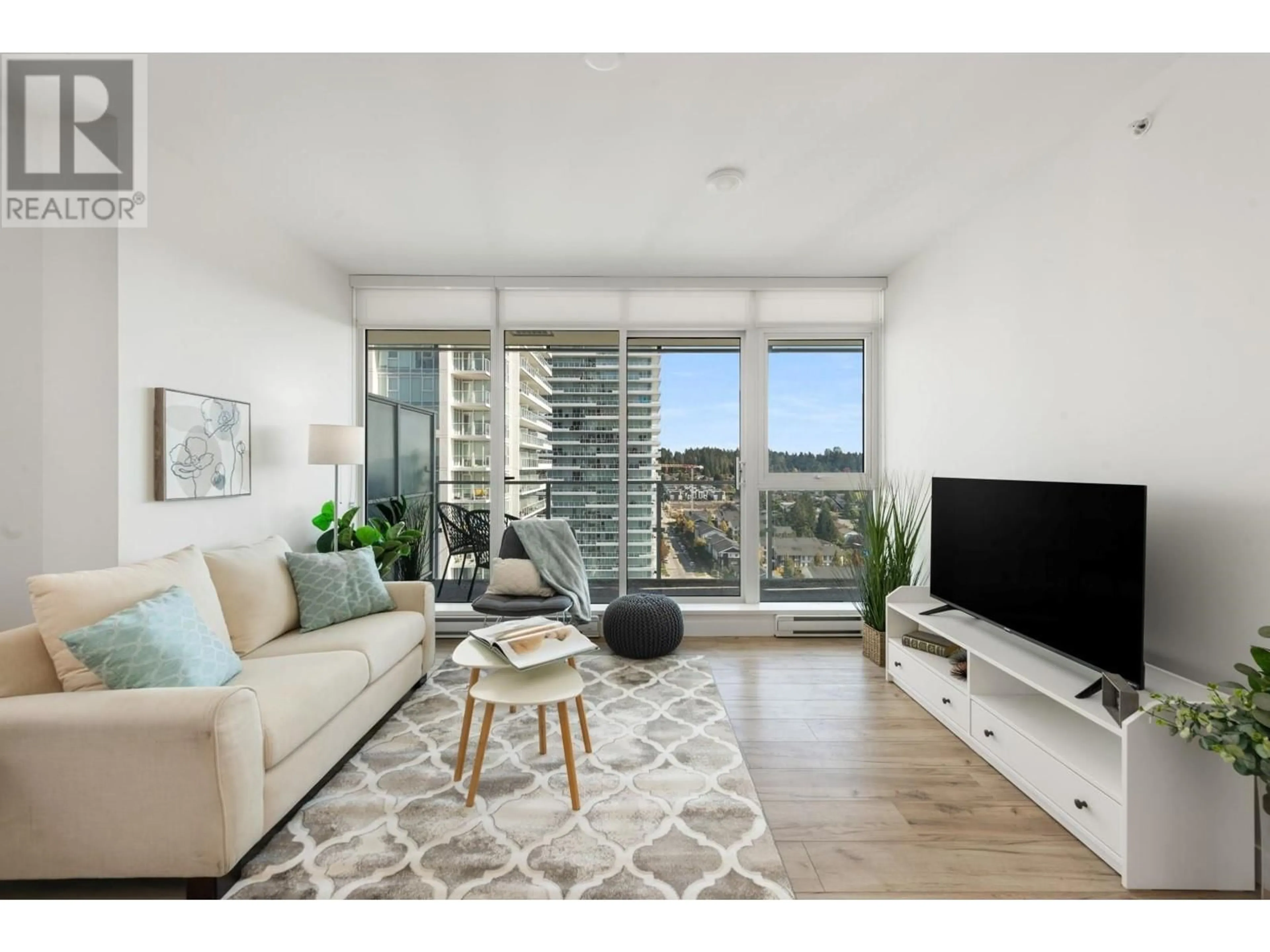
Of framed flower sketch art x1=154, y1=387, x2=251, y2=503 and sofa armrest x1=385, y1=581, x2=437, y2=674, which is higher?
framed flower sketch art x1=154, y1=387, x2=251, y2=503

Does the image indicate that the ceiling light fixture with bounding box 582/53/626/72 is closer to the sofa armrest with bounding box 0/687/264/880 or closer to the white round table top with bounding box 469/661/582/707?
the white round table top with bounding box 469/661/582/707

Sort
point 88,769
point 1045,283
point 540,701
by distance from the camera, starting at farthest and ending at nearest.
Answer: point 1045,283
point 540,701
point 88,769

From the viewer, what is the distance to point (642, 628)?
3.48 meters

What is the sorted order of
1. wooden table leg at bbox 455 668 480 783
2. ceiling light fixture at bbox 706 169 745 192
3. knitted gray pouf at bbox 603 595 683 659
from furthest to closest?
knitted gray pouf at bbox 603 595 683 659 → ceiling light fixture at bbox 706 169 745 192 → wooden table leg at bbox 455 668 480 783

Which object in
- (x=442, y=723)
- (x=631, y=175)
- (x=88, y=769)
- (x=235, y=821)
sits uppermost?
(x=631, y=175)

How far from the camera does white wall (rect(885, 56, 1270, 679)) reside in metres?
1.67

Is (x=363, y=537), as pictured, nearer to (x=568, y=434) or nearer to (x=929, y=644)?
(x=568, y=434)

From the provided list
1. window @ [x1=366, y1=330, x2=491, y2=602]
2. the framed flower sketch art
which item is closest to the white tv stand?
window @ [x1=366, y1=330, x2=491, y2=602]

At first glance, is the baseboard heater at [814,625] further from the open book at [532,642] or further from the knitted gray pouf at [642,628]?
the open book at [532,642]

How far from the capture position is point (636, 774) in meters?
2.19

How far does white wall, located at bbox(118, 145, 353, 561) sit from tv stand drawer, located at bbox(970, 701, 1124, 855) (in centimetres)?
360
